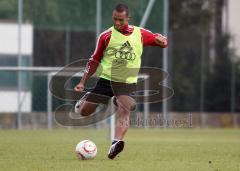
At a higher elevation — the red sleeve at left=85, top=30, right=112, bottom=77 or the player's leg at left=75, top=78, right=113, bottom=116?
the red sleeve at left=85, top=30, right=112, bottom=77

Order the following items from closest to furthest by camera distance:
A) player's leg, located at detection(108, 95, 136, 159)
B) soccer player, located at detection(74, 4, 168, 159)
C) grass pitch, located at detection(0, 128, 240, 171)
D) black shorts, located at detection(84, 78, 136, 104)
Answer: grass pitch, located at detection(0, 128, 240, 171)
player's leg, located at detection(108, 95, 136, 159)
soccer player, located at detection(74, 4, 168, 159)
black shorts, located at detection(84, 78, 136, 104)

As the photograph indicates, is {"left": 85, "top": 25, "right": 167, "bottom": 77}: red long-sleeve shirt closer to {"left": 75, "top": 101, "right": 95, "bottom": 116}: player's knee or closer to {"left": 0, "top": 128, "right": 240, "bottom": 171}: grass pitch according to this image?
{"left": 75, "top": 101, "right": 95, "bottom": 116}: player's knee

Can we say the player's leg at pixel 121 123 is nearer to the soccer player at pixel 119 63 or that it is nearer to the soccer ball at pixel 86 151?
the soccer player at pixel 119 63

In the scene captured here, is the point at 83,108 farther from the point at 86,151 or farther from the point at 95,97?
the point at 86,151

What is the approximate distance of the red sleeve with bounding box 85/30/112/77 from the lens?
10.8 metres

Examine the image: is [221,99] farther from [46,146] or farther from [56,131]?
[46,146]

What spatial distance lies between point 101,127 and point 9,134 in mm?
3524

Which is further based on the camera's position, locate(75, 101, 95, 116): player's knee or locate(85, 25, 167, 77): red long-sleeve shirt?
locate(75, 101, 95, 116): player's knee

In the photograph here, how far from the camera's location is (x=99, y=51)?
10883mm

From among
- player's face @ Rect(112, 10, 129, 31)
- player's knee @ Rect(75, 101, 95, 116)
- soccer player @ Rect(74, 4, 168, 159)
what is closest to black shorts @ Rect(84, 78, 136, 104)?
soccer player @ Rect(74, 4, 168, 159)

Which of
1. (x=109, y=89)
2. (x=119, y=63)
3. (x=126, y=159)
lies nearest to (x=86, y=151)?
(x=126, y=159)

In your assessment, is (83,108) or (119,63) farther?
(83,108)

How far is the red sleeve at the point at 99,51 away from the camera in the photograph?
1080cm

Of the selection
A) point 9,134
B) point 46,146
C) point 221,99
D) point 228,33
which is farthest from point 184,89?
point 46,146
